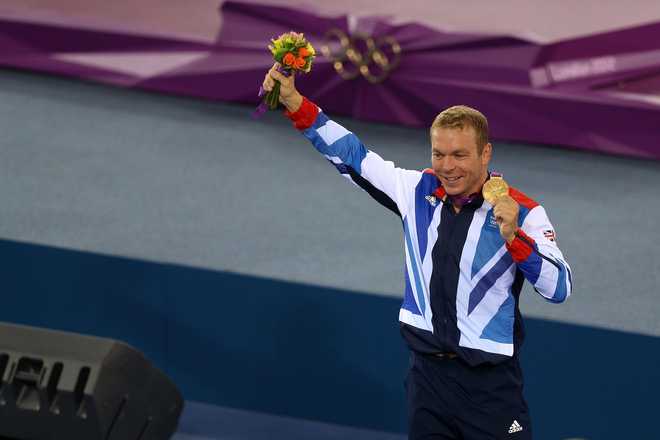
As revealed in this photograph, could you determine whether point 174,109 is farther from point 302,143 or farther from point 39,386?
point 39,386

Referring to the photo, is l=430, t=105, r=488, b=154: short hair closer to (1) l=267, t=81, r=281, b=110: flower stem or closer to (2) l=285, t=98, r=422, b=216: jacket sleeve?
(2) l=285, t=98, r=422, b=216: jacket sleeve

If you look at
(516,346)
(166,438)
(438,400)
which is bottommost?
(166,438)

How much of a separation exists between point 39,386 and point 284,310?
4.35 feet

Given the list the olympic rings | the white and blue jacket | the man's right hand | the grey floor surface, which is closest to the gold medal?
the white and blue jacket

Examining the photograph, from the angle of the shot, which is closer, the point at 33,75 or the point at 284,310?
the point at 284,310

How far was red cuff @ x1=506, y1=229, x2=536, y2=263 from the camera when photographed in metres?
2.85

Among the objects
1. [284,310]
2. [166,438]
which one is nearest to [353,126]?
[284,310]

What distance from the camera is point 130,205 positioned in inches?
200

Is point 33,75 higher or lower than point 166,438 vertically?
higher

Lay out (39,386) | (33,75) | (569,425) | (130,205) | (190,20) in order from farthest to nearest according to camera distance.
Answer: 1. (190,20)
2. (33,75)
3. (130,205)
4. (569,425)
5. (39,386)

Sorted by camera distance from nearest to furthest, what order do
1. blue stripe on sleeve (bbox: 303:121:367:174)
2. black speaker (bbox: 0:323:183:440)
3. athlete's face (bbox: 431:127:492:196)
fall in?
athlete's face (bbox: 431:127:492:196) → black speaker (bbox: 0:323:183:440) → blue stripe on sleeve (bbox: 303:121:367:174)

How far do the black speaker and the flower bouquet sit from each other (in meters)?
0.79

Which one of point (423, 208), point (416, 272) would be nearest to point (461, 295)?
point (416, 272)

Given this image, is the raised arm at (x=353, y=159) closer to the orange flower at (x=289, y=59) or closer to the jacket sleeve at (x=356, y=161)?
Answer: the jacket sleeve at (x=356, y=161)
